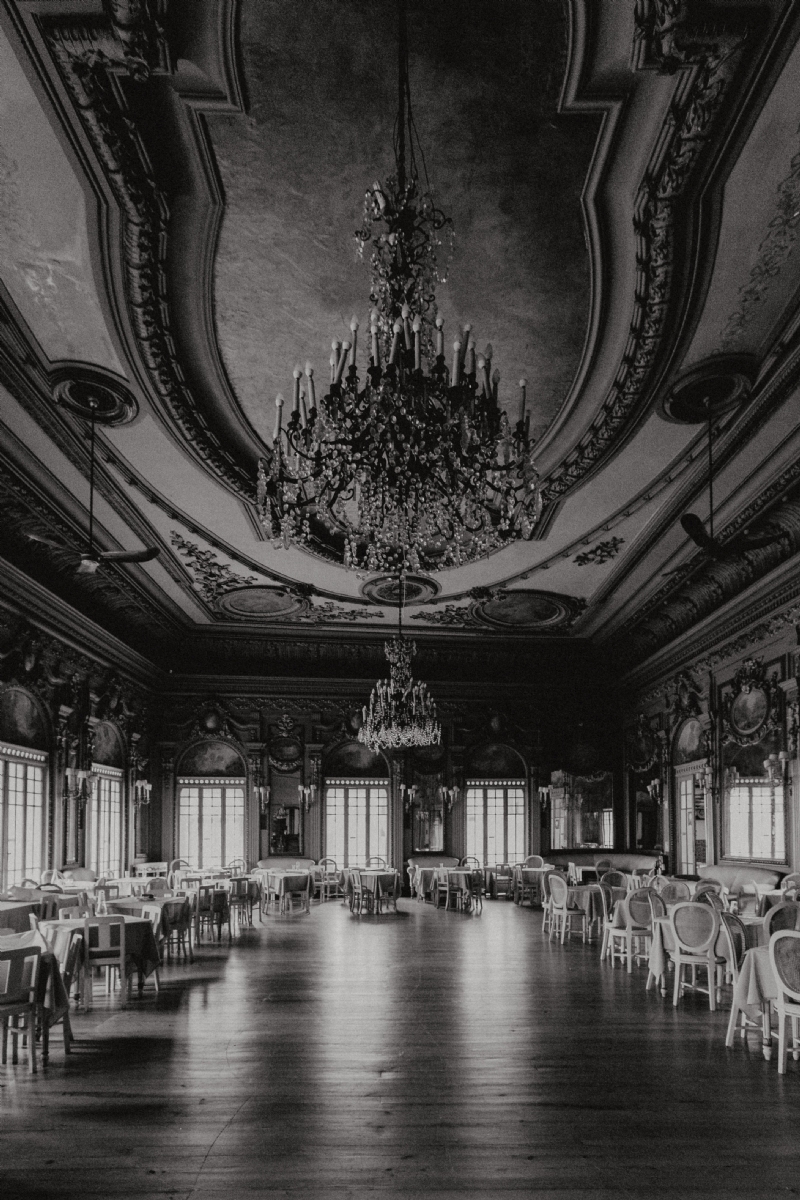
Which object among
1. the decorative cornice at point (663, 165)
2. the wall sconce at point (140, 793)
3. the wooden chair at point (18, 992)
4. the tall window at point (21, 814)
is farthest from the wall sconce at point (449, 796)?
the wooden chair at point (18, 992)

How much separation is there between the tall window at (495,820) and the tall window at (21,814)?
916 cm

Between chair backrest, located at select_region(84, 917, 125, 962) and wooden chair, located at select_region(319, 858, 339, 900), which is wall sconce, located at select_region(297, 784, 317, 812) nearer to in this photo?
wooden chair, located at select_region(319, 858, 339, 900)

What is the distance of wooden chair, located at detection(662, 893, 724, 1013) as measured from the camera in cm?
809

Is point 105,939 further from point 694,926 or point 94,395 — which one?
point 694,926

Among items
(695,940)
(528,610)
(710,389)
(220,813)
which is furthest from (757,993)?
(220,813)

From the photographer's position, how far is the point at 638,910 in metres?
9.98

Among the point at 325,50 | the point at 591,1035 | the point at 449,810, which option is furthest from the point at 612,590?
the point at 325,50

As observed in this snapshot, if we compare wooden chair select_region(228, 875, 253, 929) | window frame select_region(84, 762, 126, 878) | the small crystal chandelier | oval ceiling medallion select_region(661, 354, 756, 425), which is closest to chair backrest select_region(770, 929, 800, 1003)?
oval ceiling medallion select_region(661, 354, 756, 425)

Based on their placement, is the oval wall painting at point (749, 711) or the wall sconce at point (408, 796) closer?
the oval wall painting at point (749, 711)

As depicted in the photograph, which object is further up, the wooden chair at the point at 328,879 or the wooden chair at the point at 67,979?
the wooden chair at the point at 67,979

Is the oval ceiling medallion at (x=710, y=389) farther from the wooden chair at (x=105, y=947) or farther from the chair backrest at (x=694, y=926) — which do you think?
the wooden chair at (x=105, y=947)

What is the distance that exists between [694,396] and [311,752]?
503 inches

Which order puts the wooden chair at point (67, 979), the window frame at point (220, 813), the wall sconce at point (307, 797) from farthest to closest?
the wall sconce at point (307, 797) < the window frame at point (220, 813) < the wooden chair at point (67, 979)

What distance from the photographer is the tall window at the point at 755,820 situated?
11.5m
